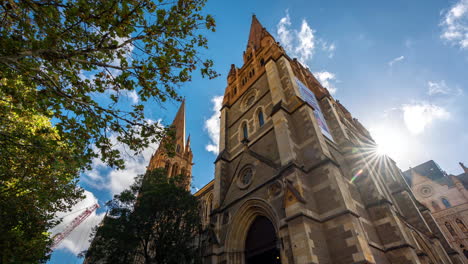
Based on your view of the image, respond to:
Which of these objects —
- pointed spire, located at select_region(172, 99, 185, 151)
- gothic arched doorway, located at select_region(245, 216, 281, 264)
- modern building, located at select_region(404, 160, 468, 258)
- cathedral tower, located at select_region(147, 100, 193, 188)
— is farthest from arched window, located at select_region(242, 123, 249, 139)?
modern building, located at select_region(404, 160, 468, 258)

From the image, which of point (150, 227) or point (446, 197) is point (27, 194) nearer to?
point (150, 227)

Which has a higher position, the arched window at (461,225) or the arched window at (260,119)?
the arched window at (260,119)

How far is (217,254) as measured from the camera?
38.2 ft

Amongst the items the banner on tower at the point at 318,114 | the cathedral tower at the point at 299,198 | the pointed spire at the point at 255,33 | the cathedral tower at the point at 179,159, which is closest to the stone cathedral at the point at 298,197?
the cathedral tower at the point at 299,198

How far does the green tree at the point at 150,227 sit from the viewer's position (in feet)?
38.1

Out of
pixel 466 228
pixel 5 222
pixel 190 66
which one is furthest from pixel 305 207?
pixel 466 228

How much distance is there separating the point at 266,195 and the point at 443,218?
114 ft

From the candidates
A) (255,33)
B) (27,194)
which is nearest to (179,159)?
(255,33)

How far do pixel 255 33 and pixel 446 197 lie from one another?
117 feet

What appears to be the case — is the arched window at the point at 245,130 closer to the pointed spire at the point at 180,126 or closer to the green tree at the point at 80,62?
the green tree at the point at 80,62

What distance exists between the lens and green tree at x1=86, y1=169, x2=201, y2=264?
457 inches

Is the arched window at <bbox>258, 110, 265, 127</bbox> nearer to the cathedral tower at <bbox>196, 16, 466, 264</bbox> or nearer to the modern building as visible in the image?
the cathedral tower at <bbox>196, 16, 466, 264</bbox>

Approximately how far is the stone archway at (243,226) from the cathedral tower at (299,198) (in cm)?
5

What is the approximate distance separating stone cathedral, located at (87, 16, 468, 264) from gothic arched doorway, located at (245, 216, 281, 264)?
0.15ft
